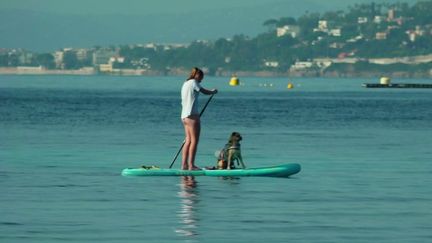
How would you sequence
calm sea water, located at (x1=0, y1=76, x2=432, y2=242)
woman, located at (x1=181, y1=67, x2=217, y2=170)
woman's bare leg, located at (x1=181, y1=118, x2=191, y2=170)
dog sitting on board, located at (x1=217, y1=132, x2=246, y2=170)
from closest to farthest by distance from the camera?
calm sea water, located at (x1=0, y1=76, x2=432, y2=242) < woman, located at (x1=181, y1=67, x2=217, y2=170) < woman's bare leg, located at (x1=181, y1=118, x2=191, y2=170) < dog sitting on board, located at (x1=217, y1=132, x2=246, y2=170)

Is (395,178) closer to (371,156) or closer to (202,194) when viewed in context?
(202,194)

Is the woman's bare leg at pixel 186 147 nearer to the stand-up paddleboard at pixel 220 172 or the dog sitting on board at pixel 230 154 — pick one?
the stand-up paddleboard at pixel 220 172

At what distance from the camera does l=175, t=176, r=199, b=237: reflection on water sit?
2203 centimetres

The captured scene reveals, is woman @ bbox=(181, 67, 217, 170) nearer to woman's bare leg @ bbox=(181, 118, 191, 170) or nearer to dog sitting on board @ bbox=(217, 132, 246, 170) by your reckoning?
woman's bare leg @ bbox=(181, 118, 191, 170)

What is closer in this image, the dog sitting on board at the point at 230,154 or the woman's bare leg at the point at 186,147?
the woman's bare leg at the point at 186,147

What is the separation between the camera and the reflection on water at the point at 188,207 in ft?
72.3

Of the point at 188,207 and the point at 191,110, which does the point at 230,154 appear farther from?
the point at 188,207

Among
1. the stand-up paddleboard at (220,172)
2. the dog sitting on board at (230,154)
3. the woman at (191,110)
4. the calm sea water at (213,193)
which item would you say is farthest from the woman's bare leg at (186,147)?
the dog sitting on board at (230,154)

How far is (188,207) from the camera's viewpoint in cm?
2516

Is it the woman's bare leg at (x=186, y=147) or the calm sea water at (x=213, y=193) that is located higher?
the woman's bare leg at (x=186, y=147)

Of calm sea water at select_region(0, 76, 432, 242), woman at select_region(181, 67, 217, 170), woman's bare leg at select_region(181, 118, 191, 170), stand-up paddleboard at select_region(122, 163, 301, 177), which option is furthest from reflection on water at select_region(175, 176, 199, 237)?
woman at select_region(181, 67, 217, 170)

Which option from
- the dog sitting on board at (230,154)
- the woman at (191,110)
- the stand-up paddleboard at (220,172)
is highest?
the woman at (191,110)

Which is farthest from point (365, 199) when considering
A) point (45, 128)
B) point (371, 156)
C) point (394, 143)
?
point (45, 128)

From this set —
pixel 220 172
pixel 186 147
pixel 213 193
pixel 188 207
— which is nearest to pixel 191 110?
pixel 186 147
